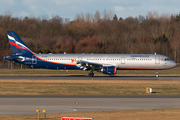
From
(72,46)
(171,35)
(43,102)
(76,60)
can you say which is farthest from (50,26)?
(43,102)

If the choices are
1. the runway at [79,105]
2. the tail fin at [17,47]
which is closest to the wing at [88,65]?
the tail fin at [17,47]

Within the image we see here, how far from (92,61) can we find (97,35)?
75.5 m

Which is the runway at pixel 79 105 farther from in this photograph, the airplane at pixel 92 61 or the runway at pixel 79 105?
the airplane at pixel 92 61

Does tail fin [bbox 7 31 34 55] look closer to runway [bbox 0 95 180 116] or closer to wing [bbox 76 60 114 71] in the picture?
wing [bbox 76 60 114 71]

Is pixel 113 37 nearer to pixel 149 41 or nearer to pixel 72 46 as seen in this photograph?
pixel 149 41

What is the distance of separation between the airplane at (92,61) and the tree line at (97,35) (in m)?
38.4

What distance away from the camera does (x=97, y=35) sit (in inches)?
4872

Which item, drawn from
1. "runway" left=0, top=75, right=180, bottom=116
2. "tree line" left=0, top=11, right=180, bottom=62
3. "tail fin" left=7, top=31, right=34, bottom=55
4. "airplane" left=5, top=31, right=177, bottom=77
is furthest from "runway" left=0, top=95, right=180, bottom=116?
"tree line" left=0, top=11, right=180, bottom=62

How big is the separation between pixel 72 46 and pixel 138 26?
51.7 metres

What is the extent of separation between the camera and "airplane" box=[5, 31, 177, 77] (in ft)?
158

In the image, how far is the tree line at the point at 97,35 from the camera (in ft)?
331

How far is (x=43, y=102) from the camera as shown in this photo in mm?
21047

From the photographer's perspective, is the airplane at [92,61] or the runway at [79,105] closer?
the runway at [79,105]

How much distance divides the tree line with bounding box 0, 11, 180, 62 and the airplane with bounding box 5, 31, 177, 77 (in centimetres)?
3842
